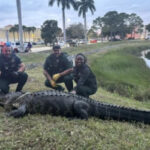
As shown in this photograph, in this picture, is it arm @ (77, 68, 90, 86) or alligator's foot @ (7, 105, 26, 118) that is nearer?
alligator's foot @ (7, 105, 26, 118)

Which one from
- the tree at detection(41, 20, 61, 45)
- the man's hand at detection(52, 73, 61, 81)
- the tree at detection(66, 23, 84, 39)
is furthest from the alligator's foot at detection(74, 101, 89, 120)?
the tree at detection(66, 23, 84, 39)

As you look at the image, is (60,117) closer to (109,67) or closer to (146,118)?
(146,118)

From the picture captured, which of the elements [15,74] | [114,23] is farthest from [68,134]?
[114,23]

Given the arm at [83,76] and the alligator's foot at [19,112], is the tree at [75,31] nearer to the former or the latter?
the arm at [83,76]

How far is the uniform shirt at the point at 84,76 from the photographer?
4.25 metres

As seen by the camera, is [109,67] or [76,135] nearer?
[76,135]

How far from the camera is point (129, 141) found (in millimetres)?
3102

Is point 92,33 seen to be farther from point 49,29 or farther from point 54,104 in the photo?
point 54,104

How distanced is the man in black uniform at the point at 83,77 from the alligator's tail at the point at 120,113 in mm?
571

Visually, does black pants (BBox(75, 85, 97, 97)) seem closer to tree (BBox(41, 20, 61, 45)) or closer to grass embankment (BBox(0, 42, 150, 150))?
grass embankment (BBox(0, 42, 150, 150))

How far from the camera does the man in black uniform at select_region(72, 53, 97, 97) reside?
4.26 meters

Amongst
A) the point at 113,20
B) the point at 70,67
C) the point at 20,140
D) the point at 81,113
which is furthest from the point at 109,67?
the point at 113,20

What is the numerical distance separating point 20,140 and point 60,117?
1.02m

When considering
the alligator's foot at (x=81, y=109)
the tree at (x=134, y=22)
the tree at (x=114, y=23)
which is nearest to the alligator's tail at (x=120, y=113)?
the alligator's foot at (x=81, y=109)
